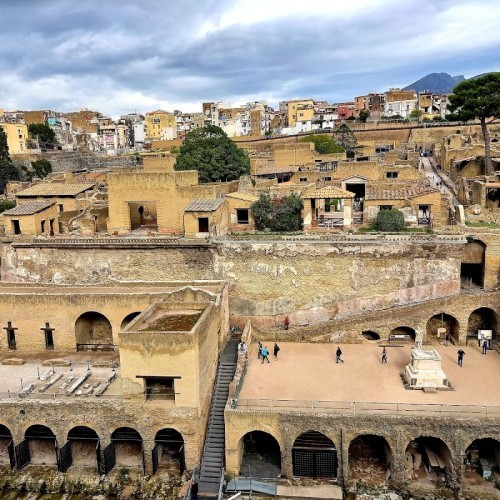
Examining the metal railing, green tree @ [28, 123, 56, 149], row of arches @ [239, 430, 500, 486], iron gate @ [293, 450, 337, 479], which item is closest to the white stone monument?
the metal railing

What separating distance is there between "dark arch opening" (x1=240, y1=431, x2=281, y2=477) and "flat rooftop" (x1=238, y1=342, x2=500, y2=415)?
1938 millimetres

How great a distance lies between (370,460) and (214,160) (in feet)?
93.7

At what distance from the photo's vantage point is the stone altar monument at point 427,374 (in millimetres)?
19312

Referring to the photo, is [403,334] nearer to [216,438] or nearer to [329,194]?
[329,194]

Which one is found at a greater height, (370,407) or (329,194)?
(329,194)

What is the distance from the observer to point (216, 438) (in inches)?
748

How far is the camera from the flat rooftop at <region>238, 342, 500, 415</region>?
18.5 m

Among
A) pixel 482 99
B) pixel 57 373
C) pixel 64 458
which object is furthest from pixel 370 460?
pixel 482 99

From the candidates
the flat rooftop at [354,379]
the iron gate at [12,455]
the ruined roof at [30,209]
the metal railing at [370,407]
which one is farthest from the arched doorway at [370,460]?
the ruined roof at [30,209]

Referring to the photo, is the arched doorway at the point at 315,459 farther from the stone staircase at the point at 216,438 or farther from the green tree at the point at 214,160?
the green tree at the point at 214,160

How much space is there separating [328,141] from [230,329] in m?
36.6

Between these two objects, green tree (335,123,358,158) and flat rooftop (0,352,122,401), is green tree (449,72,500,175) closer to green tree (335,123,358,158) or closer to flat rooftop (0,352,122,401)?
green tree (335,123,358,158)

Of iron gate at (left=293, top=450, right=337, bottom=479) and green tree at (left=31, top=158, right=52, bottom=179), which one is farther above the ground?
green tree at (left=31, top=158, right=52, bottom=179)

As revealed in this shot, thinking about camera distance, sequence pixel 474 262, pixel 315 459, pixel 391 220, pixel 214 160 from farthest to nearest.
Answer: pixel 214 160 < pixel 391 220 < pixel 474 262 < pixel 315 459
